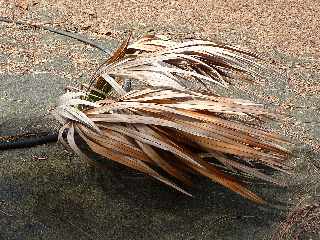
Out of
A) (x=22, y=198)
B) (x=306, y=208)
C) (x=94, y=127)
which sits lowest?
(x=22, y=198)

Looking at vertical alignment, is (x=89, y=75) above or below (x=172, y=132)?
below

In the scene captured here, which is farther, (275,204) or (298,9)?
(298,9)

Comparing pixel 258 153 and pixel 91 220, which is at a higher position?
pixel 258 153

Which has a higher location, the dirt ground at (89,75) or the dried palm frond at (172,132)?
the dried palm frond at (172,132)

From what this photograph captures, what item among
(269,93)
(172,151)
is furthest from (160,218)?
(269,93)

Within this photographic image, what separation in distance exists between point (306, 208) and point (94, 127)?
616 mm

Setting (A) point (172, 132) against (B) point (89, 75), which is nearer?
(A) point (172, 132)

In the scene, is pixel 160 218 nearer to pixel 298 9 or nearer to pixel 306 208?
pixel 306 208

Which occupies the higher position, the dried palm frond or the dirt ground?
the dried palm frond

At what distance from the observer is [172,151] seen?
1651 millimetres

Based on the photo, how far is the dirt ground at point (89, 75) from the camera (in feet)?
5.51

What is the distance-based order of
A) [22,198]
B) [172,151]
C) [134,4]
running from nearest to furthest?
[172,151] < [22,198] < [134,4]

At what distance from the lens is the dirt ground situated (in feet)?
5.51

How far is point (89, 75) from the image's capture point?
2.72 metres
